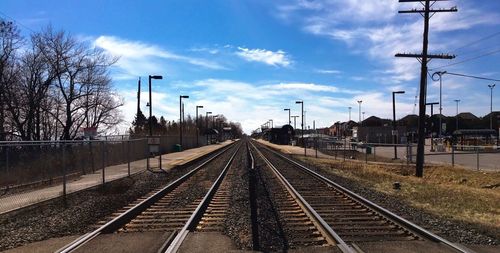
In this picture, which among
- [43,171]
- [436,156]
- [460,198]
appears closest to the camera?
[43,171]

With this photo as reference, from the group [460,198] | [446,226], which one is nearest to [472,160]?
[460,198]

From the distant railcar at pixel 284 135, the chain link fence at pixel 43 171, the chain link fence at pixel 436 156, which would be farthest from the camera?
the distant railcar at pixel 284 135

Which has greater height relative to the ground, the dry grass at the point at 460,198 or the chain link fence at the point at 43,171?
the chain link fence at the point at 43,171

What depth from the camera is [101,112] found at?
48.8 m

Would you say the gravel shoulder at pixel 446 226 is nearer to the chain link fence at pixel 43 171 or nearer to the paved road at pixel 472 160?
the chain link fence at pixel 43 171

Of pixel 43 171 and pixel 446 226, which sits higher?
pixel 43 171

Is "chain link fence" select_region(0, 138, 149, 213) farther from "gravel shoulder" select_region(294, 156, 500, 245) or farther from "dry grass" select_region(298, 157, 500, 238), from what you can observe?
"dry grass" select_region(298, 157, 500, 238)

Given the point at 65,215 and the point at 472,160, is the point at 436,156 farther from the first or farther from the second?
the point at 65,215

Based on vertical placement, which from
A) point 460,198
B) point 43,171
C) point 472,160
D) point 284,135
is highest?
point 284,135

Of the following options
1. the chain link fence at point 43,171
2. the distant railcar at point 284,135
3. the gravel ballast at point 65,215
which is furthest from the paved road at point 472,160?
the distant railcar at point 284,135

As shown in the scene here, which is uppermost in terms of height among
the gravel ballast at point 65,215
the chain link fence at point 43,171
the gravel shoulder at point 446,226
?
the chain link fence at point 43,171

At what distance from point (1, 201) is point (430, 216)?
10741 millimetres

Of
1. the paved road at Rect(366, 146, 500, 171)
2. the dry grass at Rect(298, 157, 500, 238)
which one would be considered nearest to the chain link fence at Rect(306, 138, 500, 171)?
the paved road at Rect(366, 146, 500, 171)

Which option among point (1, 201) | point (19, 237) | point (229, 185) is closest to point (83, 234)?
point (19, 237)
